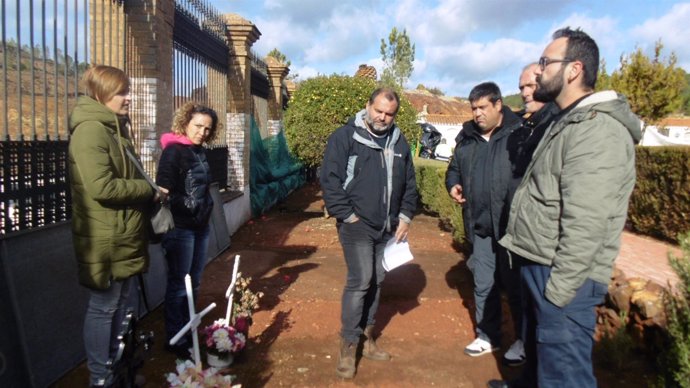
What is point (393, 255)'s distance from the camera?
12.9 ft

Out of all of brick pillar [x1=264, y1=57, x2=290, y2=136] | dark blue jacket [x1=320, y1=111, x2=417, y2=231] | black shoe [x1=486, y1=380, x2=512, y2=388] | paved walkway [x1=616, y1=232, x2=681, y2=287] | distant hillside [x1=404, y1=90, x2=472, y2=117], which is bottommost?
black shoe [x1=486, y1=380, x2=512, y2=388]

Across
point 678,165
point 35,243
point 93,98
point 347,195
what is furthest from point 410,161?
point 678,165

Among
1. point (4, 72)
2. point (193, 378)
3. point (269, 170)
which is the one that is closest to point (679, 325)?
point (193, 378)

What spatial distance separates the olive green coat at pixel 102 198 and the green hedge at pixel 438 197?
4.97 meters

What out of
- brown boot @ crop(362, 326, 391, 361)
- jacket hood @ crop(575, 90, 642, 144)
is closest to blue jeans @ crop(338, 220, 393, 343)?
brown boot @ crop(362, 326, 391, 361)

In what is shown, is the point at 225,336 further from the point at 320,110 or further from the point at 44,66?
the point at 320,110

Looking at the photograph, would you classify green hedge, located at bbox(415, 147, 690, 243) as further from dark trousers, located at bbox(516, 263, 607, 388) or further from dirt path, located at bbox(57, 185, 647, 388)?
dark trousers, located at bbox(516, 263, 607, 388)

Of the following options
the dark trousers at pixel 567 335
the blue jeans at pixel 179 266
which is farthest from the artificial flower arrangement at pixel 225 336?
the dark trousers at pixel 567 335

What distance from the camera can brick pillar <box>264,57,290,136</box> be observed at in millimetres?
13570

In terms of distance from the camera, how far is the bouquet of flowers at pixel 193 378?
2.53 m

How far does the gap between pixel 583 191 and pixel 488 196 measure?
1711 mm

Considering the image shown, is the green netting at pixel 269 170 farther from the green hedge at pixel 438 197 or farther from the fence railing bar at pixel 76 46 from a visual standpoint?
the fence railing bar at pixel 76 46

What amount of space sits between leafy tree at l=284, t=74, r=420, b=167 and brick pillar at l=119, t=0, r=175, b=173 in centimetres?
513

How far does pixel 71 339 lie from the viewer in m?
3.50
